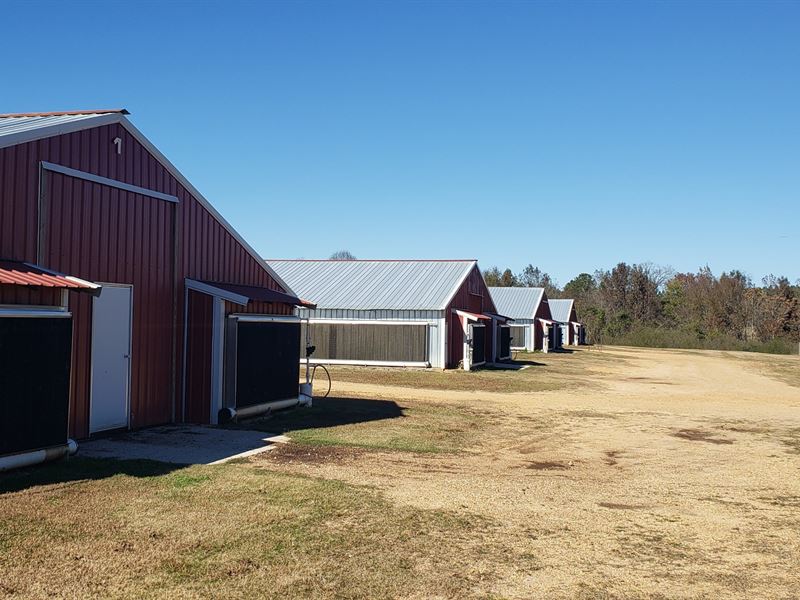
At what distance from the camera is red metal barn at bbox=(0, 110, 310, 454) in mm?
11086

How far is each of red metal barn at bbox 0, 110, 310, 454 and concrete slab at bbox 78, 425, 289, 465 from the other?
45 centimetres

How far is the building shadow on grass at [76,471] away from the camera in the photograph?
8867mm

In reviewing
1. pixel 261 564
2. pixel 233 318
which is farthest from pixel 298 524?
pixel 233 318

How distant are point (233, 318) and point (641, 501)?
8.44 meters

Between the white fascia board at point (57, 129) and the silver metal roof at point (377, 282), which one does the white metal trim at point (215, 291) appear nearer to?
the white fascia board at point (57, 129)

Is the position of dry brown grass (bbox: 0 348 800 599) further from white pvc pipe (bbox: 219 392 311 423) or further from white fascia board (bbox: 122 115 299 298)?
white fascia board (bbox: 122 115 299 298)

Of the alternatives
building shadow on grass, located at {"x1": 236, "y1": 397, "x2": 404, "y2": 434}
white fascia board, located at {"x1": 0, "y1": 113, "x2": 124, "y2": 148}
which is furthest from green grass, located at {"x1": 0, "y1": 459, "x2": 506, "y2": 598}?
building shadow on grass, located at {"x1": 236, "y1": 397, "x2": 404, "y2": 434}

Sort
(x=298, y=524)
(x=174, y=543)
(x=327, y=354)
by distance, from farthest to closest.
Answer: (x=327, y=354)
(x=298, y=524)
(x=174, y=543)

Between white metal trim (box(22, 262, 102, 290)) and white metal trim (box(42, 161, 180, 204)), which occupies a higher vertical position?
white metal trim (box(42, 161, 180, 204))

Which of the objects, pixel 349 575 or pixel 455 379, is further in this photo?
pixel 455 379

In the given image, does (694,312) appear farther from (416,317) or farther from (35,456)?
(35,456)

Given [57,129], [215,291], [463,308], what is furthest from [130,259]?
[463,308]

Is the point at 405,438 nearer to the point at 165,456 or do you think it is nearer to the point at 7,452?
the point at 165,456

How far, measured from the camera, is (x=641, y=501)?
9.20 meters
